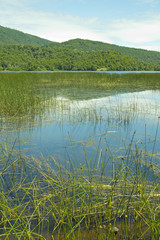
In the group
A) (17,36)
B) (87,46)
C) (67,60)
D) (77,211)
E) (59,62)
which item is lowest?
(77,211)

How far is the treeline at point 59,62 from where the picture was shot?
75.1 metres

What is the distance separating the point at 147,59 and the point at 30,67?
284 feet

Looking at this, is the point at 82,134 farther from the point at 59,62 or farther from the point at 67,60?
the point at 67,60

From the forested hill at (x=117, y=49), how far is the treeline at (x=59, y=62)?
3881 cm

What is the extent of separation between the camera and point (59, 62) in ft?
284

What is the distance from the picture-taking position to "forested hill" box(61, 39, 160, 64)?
424 feet

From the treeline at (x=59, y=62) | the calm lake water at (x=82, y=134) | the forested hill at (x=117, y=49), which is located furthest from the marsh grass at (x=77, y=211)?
the forested hill at (x=117, y=49)

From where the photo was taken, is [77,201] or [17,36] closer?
[77,201]

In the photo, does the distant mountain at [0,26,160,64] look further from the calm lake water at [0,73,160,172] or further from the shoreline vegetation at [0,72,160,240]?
the shoreline vegetation at [0,72,160,240]

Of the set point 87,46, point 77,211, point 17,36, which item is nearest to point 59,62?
point 87,46

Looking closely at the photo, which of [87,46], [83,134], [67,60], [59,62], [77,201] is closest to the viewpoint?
[77,201]

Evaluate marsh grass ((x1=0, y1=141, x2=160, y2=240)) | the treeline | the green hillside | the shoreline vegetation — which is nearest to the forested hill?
the treeline

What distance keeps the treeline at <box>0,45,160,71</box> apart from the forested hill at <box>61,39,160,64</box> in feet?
127

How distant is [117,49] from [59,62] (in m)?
69.3
